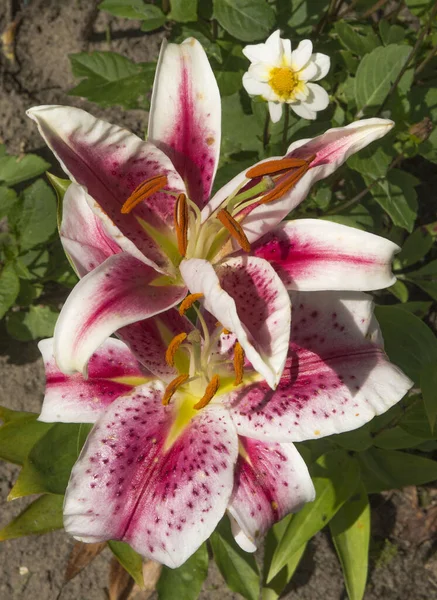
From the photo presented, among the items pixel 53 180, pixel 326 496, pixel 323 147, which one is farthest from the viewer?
pixel 326 496

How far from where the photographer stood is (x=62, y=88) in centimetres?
212

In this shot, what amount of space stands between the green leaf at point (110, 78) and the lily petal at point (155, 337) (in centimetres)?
71

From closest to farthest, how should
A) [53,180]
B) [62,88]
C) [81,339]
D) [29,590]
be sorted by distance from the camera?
1. [81,339]
2. [53,180]
3. [29,590]
4. [62,88]

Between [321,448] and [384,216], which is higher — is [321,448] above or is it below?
below

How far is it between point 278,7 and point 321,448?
3.35 feet

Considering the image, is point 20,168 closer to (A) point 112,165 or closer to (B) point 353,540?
(A) point 112,165

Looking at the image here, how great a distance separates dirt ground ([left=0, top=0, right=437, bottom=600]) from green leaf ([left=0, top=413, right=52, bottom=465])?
2.11ft

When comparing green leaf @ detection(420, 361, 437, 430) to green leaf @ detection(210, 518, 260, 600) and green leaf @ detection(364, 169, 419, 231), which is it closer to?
green leaf @ detection(364, 169, 419, 231)

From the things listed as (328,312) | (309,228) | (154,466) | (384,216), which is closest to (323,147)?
(309,228)

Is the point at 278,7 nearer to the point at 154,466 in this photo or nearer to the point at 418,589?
the point at 154,466

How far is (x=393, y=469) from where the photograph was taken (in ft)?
5.06

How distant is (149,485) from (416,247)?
41.8 inches

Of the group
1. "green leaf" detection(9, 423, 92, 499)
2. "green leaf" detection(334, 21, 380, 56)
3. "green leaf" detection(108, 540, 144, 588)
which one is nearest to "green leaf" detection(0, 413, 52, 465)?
"green leaf" detection(9, 423, 92, 499)

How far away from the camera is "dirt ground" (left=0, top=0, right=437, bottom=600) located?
5.94ft
